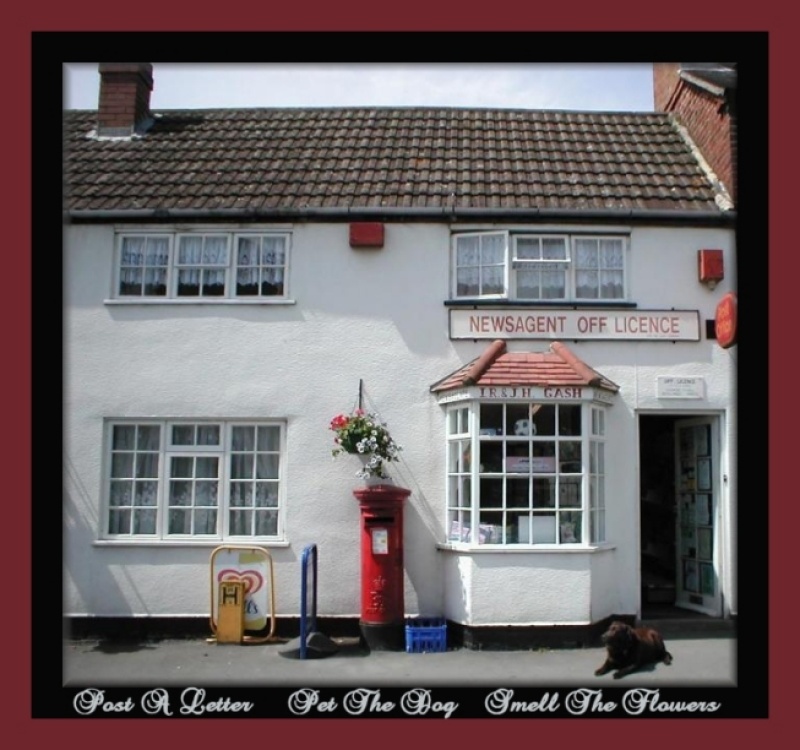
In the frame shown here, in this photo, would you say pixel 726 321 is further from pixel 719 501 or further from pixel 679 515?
pixel 679 515

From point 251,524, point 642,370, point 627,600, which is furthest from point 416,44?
point 627,600

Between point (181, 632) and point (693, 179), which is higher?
point (693, 179)

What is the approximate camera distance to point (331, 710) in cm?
789

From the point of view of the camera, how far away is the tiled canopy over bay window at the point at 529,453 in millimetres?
10672

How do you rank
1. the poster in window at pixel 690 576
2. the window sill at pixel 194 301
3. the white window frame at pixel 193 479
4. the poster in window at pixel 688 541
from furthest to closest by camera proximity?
the poster in window at pixel 688 541 → the poster in window at pixel 690 576 → the window sill at pixel 194 301 → the white window frame at pixel 193 479

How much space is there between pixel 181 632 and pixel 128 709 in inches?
124

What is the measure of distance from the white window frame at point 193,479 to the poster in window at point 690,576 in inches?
221

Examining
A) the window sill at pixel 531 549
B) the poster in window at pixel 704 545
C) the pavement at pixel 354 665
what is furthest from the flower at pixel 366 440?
the poster in window at pixel 704 545

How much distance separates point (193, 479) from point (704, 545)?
6823 millimetres

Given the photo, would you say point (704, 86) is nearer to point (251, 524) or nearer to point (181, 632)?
point (251, 524)

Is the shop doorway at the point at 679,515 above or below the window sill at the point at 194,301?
below

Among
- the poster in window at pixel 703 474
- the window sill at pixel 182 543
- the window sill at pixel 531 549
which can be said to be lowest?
the window sill at pixel 182 543

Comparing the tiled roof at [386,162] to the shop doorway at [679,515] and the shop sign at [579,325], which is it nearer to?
the shop sign at [579,325]

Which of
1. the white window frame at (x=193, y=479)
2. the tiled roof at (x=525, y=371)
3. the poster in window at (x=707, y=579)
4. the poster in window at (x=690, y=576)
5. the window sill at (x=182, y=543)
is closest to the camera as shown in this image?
the tiled roof at (x=525, y=371)
